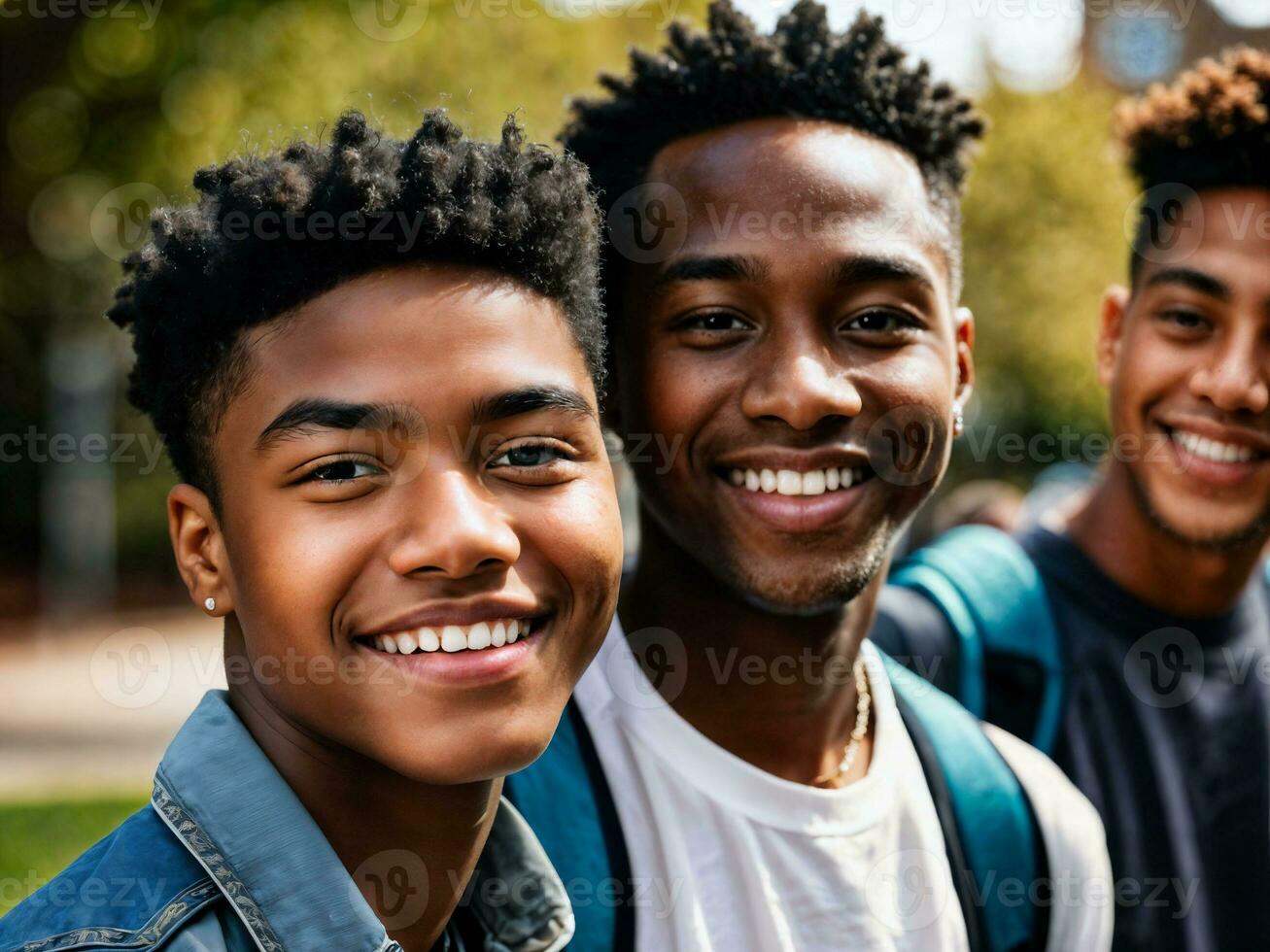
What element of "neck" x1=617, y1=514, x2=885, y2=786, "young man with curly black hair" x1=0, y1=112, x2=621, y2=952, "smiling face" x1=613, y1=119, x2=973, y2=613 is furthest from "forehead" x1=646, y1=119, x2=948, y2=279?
"neck" x1=617, y1=514, x2=885, y2=786

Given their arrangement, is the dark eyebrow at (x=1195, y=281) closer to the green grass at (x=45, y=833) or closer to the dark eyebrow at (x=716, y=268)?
the dark eyebrow at (x=716, y=268)

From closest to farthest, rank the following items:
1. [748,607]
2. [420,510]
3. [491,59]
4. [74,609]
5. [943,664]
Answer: [420,510]
[748,607]
[943,664]
[491,59]
[74,609]

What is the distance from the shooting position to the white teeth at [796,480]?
8.23ft

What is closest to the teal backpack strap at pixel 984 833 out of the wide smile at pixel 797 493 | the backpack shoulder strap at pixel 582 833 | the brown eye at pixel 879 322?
the wide smile at pixel 797 493

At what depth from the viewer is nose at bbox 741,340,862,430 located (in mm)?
2430

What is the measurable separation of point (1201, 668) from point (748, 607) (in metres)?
1.49

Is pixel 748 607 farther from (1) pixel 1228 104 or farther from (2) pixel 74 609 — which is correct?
(2) pixel 74 609

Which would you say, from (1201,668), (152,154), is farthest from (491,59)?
(1201,668)

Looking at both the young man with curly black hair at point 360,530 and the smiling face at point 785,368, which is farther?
the smiling face at point 785,368

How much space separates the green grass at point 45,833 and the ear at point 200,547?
398cm

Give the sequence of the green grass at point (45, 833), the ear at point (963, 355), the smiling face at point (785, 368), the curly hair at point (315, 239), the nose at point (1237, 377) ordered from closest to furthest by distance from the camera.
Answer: the curly hair at point (315, 239) < the smiling face at point (785, 368) < the ear at point (963, 355) < the nose at point (1237, 377) < the green grass at point (45, 833)

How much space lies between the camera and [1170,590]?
11.6ft

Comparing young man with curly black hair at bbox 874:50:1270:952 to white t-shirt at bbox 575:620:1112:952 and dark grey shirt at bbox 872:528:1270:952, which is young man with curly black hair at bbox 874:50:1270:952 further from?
white t-shirt at bbox 575:620:1112:952

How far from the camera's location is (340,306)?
6.38 feet
